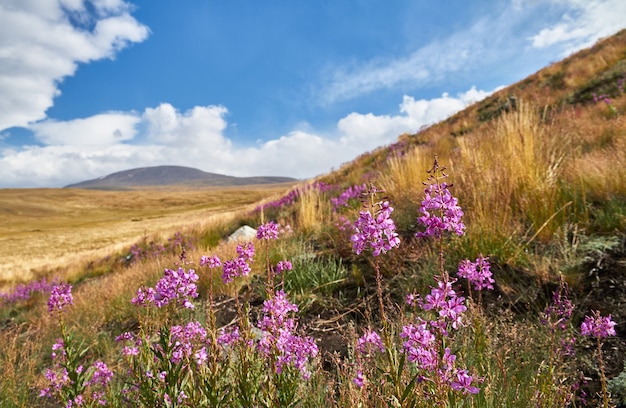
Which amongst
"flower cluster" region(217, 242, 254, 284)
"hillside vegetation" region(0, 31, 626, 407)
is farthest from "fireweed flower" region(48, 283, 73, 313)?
"flower cluster" region(217, 242, 254, 284)

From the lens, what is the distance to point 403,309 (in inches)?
109

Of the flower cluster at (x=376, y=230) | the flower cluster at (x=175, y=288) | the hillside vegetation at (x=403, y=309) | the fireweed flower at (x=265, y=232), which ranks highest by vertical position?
the flower cluster at (x=376, y=230)

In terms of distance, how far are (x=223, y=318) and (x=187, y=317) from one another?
0.57 m

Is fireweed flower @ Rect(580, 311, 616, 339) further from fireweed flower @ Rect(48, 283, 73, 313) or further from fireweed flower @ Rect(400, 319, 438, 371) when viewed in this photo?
fireweed flower @ Rect(48, 283, 73, 313)

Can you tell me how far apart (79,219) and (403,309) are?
94.3 metres

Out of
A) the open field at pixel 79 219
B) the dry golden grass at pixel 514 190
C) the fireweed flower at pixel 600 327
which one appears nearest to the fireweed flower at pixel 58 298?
the fireweed flower at pixel 600 327

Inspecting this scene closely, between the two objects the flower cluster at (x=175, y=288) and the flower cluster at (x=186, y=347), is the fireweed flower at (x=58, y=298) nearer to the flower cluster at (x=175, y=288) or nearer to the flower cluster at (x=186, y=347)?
the flower cluster at (x=186, y=347)

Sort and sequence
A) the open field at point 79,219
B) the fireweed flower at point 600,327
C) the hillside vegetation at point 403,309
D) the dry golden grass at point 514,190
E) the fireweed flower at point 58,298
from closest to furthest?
the hillside vegetation at point 403,309 → the fireweed flower at point 600,327 → the fireweed flower at point 58,298 → the dry golden grass at point 514,190 → the open field at point 79,219

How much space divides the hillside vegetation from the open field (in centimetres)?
1991

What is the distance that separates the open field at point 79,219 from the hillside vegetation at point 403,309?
19.9m

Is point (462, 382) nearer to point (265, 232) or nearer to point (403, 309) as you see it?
point (265, 232)

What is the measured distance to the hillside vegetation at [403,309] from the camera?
5.08 feet

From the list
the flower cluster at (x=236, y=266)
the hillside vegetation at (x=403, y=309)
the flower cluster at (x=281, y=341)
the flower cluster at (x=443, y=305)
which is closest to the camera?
the flower cluster at (x=443, y=305)

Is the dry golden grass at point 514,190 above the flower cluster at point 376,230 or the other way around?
A: the other way around
